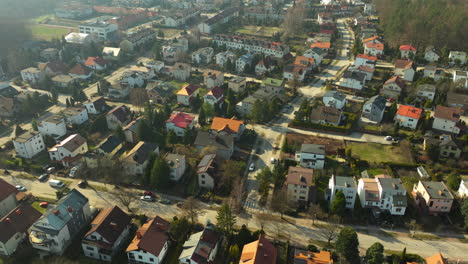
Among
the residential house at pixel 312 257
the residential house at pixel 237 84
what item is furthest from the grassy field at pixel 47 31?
the residential house at pixel 312 257

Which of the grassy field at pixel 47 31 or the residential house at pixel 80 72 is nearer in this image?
the residential house at pixel 80 72

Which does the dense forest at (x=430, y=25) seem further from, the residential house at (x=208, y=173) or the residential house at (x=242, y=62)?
the residential house at (x=208, y=173)

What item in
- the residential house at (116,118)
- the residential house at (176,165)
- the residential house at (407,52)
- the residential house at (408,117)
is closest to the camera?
the residential house at (176,165)

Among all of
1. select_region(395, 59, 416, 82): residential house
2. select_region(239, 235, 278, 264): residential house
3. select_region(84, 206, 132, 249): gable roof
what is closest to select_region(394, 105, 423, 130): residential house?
select_region(395, 59, 416, 82): residential house

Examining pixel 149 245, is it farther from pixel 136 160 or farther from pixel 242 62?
pixel 242 62

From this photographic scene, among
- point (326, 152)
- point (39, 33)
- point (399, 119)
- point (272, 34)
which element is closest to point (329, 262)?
point (326, 152)

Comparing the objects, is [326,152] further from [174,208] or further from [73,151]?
[73,151]

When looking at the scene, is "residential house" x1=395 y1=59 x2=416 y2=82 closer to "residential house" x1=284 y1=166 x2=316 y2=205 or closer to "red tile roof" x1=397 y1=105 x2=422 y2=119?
"red tile roof" x1=397 y1=105 x2=422 y2=119

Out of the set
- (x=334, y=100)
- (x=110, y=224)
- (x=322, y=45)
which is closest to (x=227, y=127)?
(x=334, y=100)
